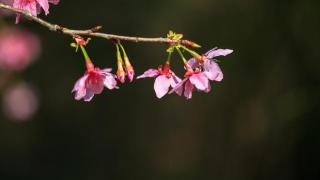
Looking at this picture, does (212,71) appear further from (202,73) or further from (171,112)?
(171,112)

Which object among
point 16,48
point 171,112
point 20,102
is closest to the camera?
point 16,48

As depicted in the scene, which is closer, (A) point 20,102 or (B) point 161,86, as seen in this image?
Answer: (B) point 161,86

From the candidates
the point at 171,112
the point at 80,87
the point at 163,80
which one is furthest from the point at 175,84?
the point at 171,112

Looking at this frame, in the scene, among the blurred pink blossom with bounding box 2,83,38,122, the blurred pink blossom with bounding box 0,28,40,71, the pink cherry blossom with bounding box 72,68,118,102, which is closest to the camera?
the pink cherry blossom with bounding box 72,68,118,102

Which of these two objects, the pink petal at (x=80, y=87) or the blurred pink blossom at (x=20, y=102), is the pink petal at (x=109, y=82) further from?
the blurred pink blossom at (x=20, y=102)

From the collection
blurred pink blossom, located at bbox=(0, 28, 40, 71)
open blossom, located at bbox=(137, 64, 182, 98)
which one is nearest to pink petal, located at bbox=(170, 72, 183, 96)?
open blossom, located at bbox=(137, 64, 182, 98)

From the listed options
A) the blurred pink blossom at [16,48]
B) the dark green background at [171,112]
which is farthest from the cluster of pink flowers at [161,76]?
the dark green background at [171,112]

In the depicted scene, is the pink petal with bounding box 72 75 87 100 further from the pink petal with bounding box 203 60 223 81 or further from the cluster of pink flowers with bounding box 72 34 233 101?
the pink petal with bounding box 203 60 223 81
